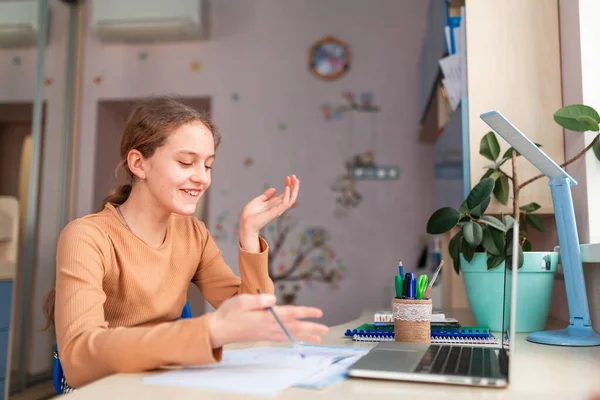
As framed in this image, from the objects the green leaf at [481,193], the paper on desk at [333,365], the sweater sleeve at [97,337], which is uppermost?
the green leaf at [481,193]

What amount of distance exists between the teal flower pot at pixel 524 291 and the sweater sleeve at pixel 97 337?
0.72m

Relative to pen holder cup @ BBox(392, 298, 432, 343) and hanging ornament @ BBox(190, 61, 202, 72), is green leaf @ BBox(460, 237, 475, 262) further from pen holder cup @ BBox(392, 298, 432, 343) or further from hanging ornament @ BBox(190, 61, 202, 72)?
hanging ornament @ BBox(190, 61, 202, 72)

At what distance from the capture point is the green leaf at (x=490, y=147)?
1.44m

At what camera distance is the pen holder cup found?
999mm

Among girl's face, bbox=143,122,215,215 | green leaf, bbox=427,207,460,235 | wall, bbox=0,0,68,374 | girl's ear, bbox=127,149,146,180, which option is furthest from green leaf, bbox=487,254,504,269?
wall, bbox=0,0,68,374

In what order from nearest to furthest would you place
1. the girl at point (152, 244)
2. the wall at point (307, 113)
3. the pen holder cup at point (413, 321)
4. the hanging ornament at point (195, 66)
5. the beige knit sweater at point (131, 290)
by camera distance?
the beige knit sweater at point (131, 290), the girl at point (152, 244), the pen holder cup at point (413, 321), the wall at point (307, 113), the hanging ornament at point (195, 66)

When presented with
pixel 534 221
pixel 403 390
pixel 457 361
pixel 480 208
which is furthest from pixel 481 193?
pixel 403 390

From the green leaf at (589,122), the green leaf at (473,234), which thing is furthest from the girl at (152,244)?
the green leaf at (589,122)

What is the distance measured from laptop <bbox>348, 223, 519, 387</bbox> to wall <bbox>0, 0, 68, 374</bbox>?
2.56m

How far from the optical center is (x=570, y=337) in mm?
1077

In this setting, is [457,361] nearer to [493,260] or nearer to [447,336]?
[447,336]

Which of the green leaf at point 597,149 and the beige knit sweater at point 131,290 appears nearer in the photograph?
the beige knit sweater at point 131,290

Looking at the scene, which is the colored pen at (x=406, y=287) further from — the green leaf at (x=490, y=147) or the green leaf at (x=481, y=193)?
the green leaf at (x=490, y=147)

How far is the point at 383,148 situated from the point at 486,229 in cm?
199
